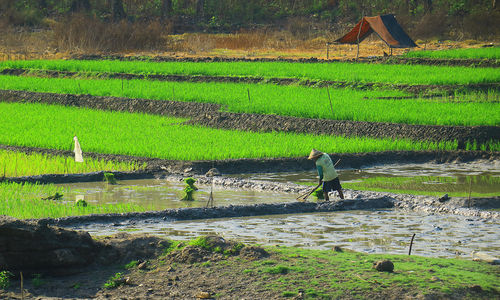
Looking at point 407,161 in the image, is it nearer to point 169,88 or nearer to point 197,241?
point 197,241

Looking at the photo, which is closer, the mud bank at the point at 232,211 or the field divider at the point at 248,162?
the mud bank at the point at 232,211

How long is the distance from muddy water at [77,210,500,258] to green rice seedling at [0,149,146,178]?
122 inches

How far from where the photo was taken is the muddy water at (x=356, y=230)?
249 inches

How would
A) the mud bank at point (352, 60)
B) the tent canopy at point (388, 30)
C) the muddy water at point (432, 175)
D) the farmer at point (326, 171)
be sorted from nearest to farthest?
the farmer at point (326, 171)
the muddy water at point (432, 175)
the mud bank at point (352, 60)
the tent canopy at point (388, 30)

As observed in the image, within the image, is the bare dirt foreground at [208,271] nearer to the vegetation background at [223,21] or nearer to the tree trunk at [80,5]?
the vegetation background at [223,21]

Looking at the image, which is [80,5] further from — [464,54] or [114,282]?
[114,282]

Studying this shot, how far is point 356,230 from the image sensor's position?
7.00 metres

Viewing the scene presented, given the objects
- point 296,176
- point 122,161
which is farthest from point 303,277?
point 122,161

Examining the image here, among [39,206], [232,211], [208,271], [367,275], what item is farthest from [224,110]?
[367,275]

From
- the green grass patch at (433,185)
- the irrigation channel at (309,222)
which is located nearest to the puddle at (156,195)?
the irrigation channel at (309,222)

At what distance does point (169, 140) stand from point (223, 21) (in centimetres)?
2463

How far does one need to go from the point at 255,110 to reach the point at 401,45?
10.3m

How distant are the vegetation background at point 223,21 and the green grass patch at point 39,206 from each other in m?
21.1

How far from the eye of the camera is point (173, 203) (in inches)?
331
